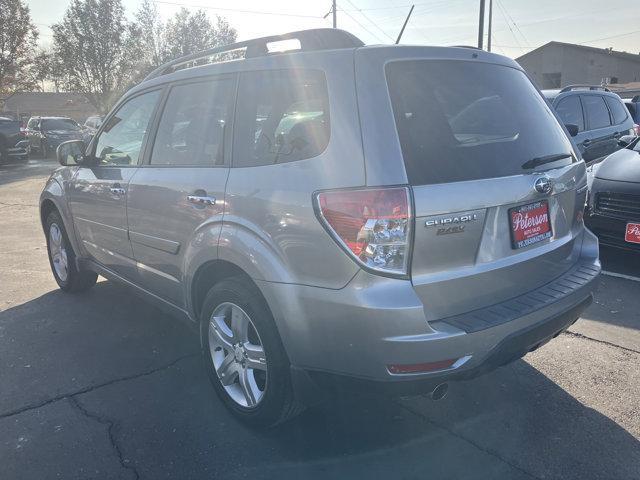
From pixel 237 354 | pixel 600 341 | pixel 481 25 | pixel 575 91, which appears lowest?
pixel 600 341

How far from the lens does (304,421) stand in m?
2.98

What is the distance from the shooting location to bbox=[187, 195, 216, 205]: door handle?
2.86m

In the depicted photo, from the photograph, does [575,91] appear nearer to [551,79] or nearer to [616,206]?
[616,206]

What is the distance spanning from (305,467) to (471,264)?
1.24m

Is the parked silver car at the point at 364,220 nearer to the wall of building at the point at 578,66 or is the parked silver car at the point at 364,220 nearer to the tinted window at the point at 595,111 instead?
the tinted window at the point at 595,111

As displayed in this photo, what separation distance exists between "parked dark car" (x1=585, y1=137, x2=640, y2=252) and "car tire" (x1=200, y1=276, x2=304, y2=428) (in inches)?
153

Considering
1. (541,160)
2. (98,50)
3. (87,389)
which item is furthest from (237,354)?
(98,50)

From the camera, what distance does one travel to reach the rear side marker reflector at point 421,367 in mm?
2236

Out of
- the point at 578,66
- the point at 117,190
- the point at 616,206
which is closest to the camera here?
the point at 117,190

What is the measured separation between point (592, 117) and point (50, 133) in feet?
68.6

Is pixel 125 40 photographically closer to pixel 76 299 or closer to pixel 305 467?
pixel 76 299

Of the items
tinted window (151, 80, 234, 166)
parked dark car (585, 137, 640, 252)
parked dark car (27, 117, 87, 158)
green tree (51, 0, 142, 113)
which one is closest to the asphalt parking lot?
parked dark car (585, 137, 640, 252)

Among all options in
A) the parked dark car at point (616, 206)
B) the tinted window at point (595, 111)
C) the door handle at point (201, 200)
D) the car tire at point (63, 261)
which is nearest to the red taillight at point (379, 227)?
the door handle at point (201, 200)

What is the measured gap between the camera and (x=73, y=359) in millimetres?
3775
